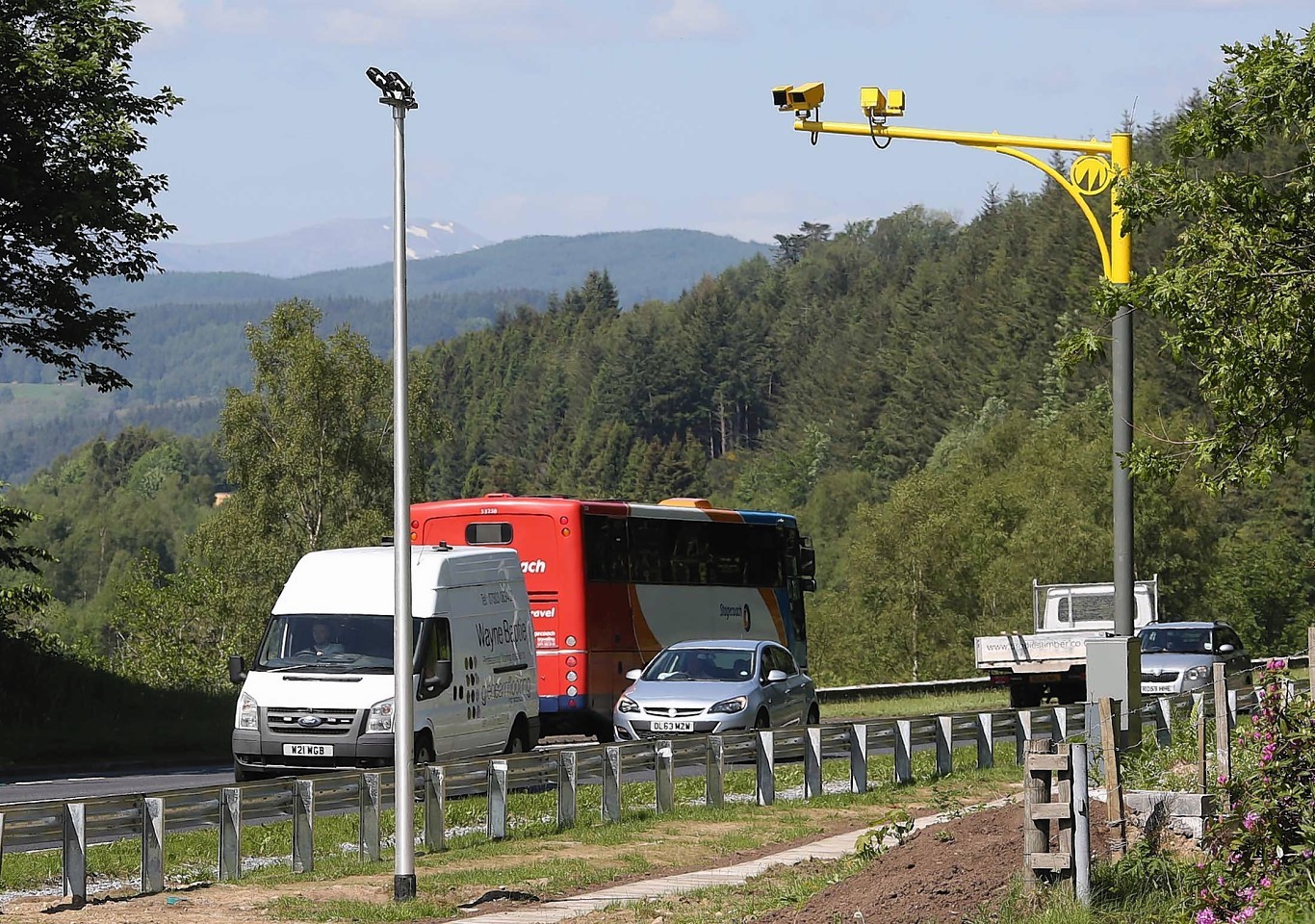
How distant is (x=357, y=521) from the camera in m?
62.2

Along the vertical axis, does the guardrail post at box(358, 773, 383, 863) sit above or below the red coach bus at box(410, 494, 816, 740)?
below

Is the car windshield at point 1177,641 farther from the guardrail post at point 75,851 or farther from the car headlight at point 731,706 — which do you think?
the guardrail post at point 75,851

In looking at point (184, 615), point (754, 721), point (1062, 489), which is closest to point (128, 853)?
point (754, 721)

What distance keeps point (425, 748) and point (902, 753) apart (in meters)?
5.23

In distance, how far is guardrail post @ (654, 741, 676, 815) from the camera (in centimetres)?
1861

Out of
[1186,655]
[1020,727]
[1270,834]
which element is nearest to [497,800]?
[1270,834]

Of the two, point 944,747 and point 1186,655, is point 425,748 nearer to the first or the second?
point 944,747

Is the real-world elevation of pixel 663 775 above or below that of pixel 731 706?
below

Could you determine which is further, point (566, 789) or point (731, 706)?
point (731, 706)

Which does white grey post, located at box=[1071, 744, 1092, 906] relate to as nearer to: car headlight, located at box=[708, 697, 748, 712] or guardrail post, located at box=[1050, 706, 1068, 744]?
guardrail post, located at box=[1050, 706, 1068, 744]

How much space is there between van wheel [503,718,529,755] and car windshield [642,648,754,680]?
198 centimetres

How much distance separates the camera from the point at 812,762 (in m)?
20.3

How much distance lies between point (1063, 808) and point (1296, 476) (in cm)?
8409

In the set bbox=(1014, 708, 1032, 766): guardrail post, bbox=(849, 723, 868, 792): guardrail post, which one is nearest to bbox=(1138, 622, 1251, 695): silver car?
bbox=(1014, 708, 1032, 766): guardrail post
